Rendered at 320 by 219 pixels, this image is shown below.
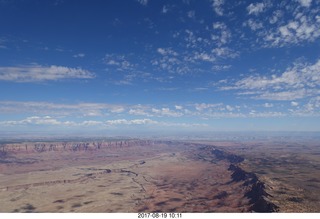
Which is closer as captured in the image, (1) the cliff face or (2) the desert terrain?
(1) the cliff face

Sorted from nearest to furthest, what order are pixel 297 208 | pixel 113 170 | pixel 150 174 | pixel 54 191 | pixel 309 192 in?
pixel 297 208 < pixel 309 192 < pixel 54 191 < pixel 150 174 < pixel 113 170

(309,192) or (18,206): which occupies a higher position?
(309,192)

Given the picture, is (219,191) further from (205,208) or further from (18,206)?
(18,206)

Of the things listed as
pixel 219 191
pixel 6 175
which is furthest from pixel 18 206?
pixel 6 175

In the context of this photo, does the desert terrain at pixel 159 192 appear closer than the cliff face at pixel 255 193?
No

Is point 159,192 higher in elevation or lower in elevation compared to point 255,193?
lower

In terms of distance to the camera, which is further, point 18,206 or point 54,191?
point 54,191

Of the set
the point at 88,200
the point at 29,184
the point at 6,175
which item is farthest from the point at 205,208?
the point at 6,175

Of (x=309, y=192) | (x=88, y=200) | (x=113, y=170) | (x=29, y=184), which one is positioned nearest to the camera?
(x=309, y=192)

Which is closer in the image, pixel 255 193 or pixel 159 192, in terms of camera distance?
pixel 255 193
